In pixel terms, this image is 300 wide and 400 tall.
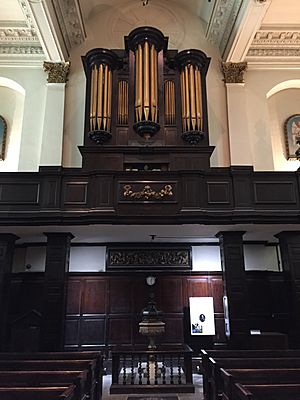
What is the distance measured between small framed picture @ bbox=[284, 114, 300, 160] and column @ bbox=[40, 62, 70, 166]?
5565mm

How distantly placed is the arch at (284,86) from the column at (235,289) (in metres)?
3.84

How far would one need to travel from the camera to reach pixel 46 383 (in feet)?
11.1

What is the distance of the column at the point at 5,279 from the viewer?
25.9 feet

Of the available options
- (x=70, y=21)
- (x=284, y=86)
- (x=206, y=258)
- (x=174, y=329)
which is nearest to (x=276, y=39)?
(x=284, y=86)

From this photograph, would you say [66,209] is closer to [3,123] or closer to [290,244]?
[3,123]

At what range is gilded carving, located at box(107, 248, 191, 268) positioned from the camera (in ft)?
31.8

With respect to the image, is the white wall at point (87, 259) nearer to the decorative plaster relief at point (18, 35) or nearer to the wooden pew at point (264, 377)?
the decorative plaster relief at point (18, 35)

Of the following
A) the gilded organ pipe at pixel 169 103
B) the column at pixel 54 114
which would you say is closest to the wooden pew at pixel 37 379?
the column at pixel 54 114

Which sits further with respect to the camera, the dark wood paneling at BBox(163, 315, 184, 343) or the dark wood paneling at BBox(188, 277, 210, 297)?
the dark wood paneling at BBox(188, 277, 210, 297)

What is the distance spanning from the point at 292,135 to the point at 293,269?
137 inches

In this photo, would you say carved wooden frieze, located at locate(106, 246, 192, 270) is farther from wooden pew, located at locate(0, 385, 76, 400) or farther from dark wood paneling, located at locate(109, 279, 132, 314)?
wooden pew, located at locate(0, 385, 76, 400)

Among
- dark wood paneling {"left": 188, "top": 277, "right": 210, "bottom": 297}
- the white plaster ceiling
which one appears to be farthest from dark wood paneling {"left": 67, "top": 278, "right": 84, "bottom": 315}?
the white plaster ceiling

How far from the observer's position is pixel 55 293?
7.79m

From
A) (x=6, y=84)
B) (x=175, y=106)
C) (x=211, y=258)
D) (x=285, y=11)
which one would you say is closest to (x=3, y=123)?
(x=6, y=84)
